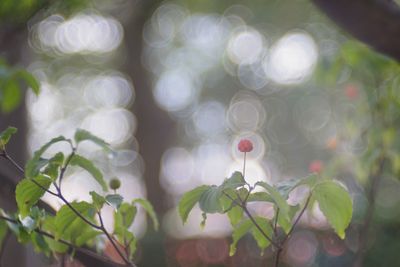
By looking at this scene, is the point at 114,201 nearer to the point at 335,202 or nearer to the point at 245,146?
the point at 245,146

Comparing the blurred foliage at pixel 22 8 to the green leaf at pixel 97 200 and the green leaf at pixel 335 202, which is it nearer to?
the green leaf at pixel 97 200

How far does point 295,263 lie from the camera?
16.0 feet

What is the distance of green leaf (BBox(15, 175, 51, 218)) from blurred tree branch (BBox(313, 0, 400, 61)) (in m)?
0.58

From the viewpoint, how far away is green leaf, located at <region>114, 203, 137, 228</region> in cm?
133

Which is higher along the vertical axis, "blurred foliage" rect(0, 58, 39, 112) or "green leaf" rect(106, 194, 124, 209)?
"blurred foliage" rect(0, 58, 39, 112)

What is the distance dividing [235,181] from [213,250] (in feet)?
14.1

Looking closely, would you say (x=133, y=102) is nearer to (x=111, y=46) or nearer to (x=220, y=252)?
(x=111, y=46)

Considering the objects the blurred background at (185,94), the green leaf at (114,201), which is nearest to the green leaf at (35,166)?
the green leaf at (114,201)

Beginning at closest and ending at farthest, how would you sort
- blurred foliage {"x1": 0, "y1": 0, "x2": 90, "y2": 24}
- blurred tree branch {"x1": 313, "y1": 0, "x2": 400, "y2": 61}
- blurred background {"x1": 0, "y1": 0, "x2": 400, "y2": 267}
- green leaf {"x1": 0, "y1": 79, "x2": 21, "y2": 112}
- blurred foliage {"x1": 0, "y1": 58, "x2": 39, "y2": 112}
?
blurred tree branch {"x1": 313, "y1": 0, "x2": 400, "y2": 61}, blurred foliage {"x1": 0, "y1": 58, "x2": 39, "y2": 112}, green leaf {"x1": 0, "y1": 79, "x2": 21, "y2": 112}, blurred foliage {"x1": 0, "y1": 0, "x2": 90, "y2": 24}, blurred background {"x1": 0, "y1": 0, "x2": 400, "y2": 267}

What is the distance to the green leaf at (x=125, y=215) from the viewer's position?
4.37 feet

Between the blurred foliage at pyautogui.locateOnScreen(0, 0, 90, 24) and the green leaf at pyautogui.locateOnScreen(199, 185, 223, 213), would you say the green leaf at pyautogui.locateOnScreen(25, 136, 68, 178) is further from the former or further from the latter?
the blurred foliage at pyautogui.locateOnScreen(0, 0, 90, 24)

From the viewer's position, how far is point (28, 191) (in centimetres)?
120

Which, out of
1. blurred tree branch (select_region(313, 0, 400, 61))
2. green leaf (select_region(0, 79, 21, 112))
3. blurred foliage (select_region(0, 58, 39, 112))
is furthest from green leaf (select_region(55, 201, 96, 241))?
green leaf (select_region(0, 79, 21, 112))

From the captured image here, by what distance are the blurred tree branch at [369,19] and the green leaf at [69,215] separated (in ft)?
1.90
